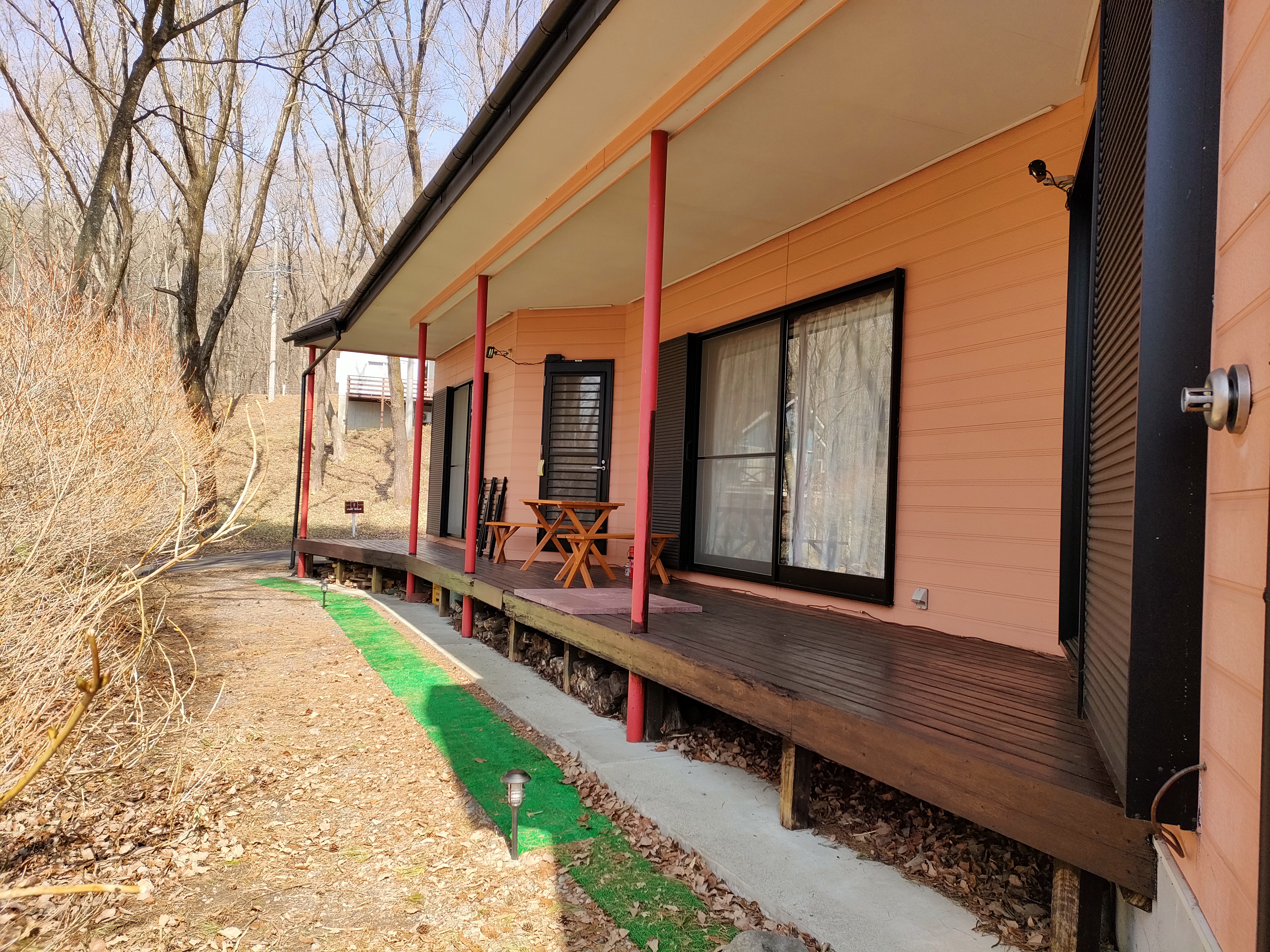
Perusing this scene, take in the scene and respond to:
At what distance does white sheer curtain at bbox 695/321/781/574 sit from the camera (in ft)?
17.7

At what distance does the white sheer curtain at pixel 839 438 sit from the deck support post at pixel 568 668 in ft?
4.66

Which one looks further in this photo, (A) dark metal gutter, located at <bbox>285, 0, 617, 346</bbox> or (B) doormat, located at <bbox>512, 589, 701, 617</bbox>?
(B) doormat, located at <bbox>512, 589, 701, 617</bbox>

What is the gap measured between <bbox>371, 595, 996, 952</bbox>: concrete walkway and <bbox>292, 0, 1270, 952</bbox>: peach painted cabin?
1.26 feet

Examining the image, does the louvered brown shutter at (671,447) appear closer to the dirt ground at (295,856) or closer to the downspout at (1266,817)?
the dirt ground at (295,856)

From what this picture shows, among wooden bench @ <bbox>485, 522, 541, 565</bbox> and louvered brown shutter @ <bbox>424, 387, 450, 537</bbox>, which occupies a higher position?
louvered brown shutter @ <bbox>424, 387, 450, 537</bbox>

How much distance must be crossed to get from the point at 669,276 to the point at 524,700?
3609mm

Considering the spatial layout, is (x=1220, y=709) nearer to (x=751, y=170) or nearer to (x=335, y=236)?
(x=751, y=170)

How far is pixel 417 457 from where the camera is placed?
25.9 ft

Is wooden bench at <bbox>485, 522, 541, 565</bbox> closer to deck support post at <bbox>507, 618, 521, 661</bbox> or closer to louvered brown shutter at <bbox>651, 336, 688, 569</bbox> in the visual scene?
louvered brown shutter at <bbox>651, 336, 688, 569</bbox>

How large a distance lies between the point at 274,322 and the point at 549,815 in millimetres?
25012

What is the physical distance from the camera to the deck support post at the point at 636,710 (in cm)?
376

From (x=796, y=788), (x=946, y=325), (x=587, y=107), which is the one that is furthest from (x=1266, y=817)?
(x=587, y=107)

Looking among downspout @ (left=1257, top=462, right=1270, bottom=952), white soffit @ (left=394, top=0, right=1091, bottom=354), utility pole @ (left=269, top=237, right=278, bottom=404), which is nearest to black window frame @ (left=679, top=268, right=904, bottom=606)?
white soffit @ (left=394, top=0, right=1091, bottom=354)

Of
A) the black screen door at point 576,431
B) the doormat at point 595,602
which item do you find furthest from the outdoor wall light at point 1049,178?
the black screen door at point 576,431
